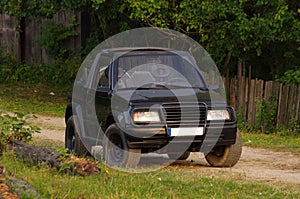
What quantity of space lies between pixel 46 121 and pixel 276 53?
621cm

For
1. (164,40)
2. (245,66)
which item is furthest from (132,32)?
(245,66)

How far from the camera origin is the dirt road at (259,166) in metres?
11.2

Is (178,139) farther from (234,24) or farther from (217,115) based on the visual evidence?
(234,24)

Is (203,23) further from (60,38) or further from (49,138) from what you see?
(60,38)

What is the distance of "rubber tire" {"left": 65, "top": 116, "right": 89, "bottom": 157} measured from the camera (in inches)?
500

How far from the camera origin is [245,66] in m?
21.8

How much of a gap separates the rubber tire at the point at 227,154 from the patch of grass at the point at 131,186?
5.10 ft

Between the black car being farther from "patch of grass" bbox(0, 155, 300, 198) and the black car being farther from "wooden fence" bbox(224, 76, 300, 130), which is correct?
"wooden fence" bbox(224, 76, 300, 130)

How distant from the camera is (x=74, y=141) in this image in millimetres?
12984

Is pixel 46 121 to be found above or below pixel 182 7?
below

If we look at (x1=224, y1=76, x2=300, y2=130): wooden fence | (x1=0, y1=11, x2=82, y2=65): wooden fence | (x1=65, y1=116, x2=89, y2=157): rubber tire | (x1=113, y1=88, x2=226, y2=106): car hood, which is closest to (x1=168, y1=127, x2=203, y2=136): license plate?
(x1=113, y1=88, x2=226, y2=106): car hood

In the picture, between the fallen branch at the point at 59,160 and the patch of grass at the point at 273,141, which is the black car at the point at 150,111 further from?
the patch of grass at the point at 273,141

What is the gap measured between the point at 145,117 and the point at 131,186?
2.00 m

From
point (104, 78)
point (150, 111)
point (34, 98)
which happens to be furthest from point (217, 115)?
point (34, 98)
